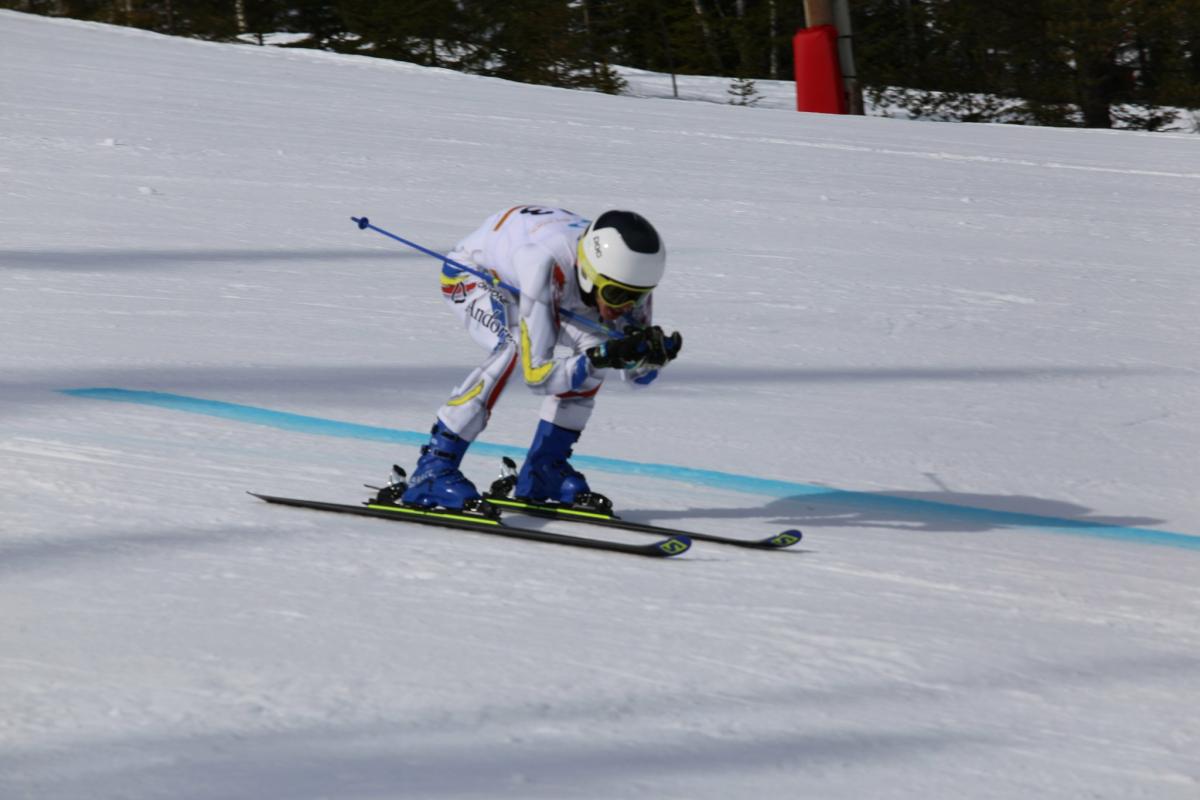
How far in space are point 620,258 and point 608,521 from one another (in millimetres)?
929

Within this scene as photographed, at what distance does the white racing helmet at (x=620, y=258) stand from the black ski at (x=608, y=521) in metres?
0.76

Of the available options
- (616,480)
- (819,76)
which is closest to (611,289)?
(616,480)

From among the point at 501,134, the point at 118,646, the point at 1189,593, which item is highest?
the point at 501,134

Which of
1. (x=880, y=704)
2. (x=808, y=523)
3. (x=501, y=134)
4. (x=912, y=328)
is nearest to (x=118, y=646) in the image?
(x=880, y=704)

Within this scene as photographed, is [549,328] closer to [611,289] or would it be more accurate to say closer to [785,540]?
[611,289]

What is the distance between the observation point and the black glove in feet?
14.6

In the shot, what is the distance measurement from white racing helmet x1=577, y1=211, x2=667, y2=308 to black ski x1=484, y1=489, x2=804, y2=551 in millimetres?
764

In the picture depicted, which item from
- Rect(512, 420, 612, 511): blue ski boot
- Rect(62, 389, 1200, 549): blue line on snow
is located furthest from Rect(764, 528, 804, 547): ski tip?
Rect(62, 389, 1200, 549): blue line on snow

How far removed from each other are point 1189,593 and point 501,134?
10700 millimetres

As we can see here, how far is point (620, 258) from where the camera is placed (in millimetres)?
4555

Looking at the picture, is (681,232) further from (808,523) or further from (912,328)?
(808,523)

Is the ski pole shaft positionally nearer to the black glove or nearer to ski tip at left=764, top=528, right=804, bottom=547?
the black glove

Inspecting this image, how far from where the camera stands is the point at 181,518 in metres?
4.77

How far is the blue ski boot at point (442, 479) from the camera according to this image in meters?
4.95
